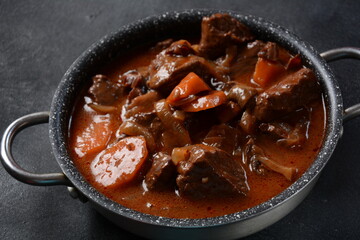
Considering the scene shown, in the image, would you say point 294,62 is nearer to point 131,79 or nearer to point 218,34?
point 218,34

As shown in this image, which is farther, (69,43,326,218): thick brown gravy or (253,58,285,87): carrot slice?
(253,58,285,87): carrot slice

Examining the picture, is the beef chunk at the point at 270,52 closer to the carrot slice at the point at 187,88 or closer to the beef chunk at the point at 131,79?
the carrot slice at the point at 187,88

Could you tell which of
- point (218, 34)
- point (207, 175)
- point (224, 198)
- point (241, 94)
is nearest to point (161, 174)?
point (207, 175)

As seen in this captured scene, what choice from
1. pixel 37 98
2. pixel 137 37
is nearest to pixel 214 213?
pixel 137 37

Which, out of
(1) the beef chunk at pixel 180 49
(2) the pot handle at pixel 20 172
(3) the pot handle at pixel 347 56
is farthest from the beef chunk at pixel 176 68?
(2) the pot handle at pixel 20 172

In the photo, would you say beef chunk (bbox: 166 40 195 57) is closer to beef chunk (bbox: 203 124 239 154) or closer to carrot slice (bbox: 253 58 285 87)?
carrot slice (bbox: 253 58 285 87)

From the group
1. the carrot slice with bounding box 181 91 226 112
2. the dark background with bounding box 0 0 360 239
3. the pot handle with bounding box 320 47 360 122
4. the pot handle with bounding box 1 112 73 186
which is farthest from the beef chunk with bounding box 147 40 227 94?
the dark background with bounding box 0 0 360 239

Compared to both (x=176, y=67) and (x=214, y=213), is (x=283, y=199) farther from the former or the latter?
(x=176, y=67)
